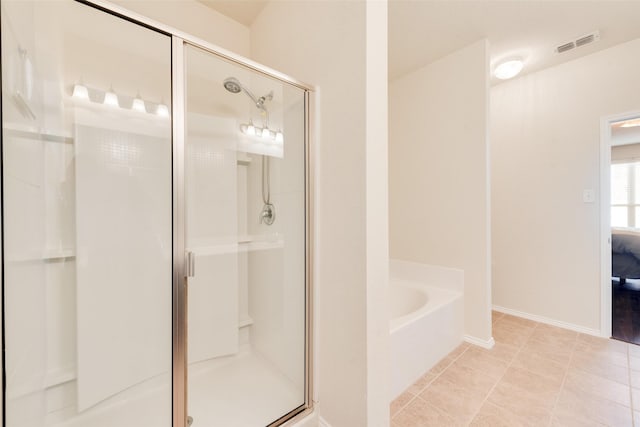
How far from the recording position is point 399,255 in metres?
2.74

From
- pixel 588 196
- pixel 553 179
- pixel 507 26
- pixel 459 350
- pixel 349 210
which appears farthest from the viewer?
pixel 553 179

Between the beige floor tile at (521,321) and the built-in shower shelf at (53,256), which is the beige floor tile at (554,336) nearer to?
the beige floor tile at (521,321)

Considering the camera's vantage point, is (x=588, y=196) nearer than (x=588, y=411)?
No

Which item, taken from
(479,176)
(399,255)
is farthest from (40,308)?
(479,176)

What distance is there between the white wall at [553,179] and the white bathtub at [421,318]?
3.12 feet

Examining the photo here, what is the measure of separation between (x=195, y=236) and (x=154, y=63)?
864mm

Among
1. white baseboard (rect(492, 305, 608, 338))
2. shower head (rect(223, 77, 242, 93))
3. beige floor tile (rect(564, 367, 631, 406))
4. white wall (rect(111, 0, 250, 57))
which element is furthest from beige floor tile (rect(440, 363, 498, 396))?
white wall (rect(111, 0, 250, 57))

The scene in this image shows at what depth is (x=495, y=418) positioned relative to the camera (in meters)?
1.41

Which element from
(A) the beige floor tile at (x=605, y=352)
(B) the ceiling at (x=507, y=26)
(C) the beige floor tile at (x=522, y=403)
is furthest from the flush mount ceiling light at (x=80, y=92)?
(A) the beige floor tile at (x=605, y=352)

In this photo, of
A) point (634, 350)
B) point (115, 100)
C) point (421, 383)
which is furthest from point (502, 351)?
point (115, 100)

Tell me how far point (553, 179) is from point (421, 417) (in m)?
2.42

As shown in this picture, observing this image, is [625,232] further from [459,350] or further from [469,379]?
[469,379]

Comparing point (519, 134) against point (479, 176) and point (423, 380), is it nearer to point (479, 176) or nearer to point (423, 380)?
point (479, 176)

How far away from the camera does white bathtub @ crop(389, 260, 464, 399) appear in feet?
5.34
